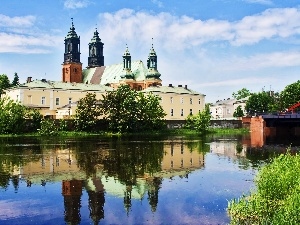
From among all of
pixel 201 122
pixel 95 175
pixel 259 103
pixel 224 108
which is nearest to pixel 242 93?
pixel 224 108

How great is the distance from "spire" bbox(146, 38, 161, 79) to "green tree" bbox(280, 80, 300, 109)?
36.5 meters

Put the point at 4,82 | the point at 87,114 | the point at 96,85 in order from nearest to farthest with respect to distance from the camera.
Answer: the point at 87,114 < the point at 96,85 < the point at 4,82

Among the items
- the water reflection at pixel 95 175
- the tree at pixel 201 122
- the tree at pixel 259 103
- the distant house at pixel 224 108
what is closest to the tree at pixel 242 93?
the distant house at pixel 224 108

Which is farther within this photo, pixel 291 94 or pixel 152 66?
pixel 152 66

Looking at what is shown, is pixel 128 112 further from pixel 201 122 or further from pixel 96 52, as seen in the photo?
pixel 96 52

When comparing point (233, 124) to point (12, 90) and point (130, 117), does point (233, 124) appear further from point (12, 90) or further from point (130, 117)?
point (12, 90)

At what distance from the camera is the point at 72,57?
424ft

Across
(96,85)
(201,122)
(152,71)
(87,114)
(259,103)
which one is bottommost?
(201,122)

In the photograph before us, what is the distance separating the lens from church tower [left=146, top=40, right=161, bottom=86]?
4943 inches

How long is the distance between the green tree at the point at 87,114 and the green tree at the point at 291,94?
49.4m

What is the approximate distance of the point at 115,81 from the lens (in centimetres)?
12850

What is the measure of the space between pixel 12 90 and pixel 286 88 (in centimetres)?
6887

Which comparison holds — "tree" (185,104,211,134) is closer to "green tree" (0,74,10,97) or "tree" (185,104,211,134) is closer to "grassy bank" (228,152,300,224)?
"green tree" (0,74,10,97)

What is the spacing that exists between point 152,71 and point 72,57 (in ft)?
79.7
